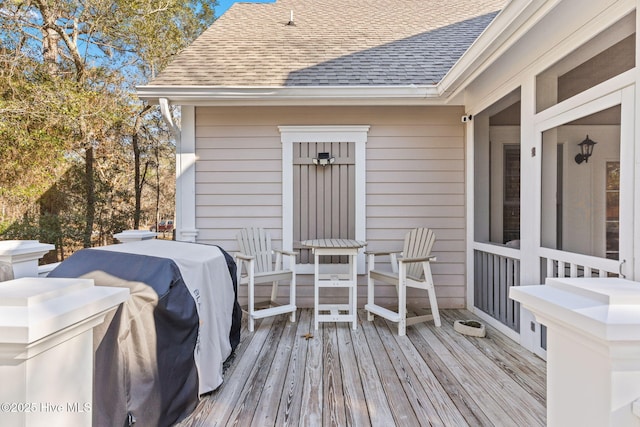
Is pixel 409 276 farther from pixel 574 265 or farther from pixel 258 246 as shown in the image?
pixel 258 246

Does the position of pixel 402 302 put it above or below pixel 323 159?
below

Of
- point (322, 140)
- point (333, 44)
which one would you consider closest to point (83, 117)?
point (333, 44)

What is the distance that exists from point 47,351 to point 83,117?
7036 mm

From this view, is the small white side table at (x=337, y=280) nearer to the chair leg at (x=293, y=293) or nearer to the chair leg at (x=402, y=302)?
the chair leg at (x=293, y=293)

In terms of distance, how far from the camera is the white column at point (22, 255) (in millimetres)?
1511

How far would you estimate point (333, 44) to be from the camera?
4.34m

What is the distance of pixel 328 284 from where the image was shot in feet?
10.4

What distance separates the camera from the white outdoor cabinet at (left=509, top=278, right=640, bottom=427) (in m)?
0.59

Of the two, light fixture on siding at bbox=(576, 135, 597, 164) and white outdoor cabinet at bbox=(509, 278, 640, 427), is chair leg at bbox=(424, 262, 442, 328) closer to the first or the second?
light fixture on siding at bbox=(576, 135, 597, 164)

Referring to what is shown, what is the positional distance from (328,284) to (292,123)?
73.9 inches

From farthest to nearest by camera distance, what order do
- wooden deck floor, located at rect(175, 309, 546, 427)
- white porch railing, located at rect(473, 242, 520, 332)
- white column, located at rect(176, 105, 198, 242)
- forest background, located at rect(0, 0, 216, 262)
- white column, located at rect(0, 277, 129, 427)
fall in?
forest background, located at rect(0, 0, 216, 262)
white column, located at rect(176, 105, 198, 242)
white porch railing, located at rect(473, 242, 520, 332)
wooden deck floor, located at rect(175, 309, 546, 427)
white column, located at rect(0, 277, 129, 427)

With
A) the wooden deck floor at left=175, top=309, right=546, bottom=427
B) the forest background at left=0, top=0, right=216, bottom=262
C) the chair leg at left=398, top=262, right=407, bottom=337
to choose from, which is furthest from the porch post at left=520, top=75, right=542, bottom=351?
the forest background at left=0, top=0, right=216, bottom=262

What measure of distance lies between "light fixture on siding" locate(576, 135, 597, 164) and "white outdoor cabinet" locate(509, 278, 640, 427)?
5.39 ft

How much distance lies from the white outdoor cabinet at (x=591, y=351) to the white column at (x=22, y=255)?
2.08 m
